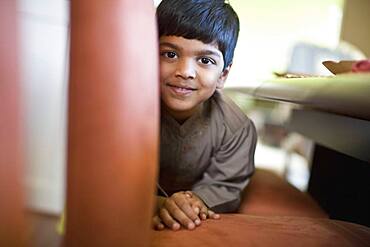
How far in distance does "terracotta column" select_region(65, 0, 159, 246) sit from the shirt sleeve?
41 centimetres

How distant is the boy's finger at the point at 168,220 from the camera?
47cm

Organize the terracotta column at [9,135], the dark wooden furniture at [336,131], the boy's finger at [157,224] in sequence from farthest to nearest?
the boy's finger at [157,224], the dark wooden furniture at [336,131], the terracotta column at [9,135]

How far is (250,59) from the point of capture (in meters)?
0.95

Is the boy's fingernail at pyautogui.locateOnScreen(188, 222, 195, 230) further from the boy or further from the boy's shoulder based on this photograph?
the boy's shoulder

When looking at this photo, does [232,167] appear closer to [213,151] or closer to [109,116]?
[213,151]

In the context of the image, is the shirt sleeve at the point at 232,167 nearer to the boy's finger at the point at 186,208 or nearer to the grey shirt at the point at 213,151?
the grey shirt at the point at 213,151

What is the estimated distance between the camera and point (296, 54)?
1.85 meters

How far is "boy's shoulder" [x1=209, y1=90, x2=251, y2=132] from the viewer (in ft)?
2.29

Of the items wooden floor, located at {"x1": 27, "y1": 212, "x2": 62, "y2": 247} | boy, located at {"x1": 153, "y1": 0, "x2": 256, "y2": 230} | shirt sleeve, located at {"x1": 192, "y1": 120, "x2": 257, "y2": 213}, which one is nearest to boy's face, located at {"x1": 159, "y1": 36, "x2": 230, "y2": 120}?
boy, located at {"x1": 153, "y1": 0, "x2": 256, "y2": 230}

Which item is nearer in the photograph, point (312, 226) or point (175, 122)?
point (312, 226)

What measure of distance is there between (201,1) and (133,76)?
0.36 meters

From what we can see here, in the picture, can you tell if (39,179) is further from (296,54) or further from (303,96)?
(296,54)

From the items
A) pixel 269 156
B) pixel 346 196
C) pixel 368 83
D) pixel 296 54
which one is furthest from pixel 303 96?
pixel 269 156

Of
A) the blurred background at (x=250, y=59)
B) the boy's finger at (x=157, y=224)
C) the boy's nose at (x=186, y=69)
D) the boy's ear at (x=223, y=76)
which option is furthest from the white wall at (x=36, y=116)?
the boy's ear at (x=223, y=76)
